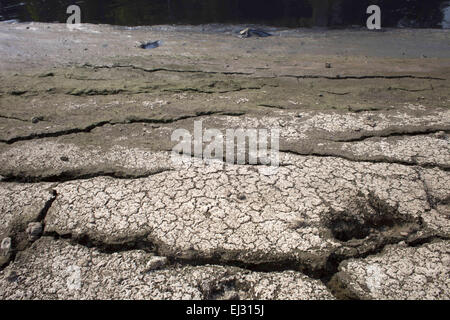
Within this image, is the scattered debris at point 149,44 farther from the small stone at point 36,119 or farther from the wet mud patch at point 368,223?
the wet mud patch at point 368,223

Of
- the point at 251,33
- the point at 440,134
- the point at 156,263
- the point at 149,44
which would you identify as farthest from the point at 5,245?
the point at 251,33

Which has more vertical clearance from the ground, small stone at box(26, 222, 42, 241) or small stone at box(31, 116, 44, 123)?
small stone at box(31, 116, 44, 123)

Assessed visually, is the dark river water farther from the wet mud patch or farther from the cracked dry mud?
the wet mud patch

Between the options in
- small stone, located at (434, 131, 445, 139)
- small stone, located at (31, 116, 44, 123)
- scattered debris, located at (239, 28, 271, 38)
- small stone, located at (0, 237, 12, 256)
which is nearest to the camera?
small stone, located at (0, 237, 12, 256)

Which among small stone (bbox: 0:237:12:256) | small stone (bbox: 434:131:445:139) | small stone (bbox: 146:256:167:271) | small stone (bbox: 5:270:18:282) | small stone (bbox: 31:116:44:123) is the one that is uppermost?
small stone (bbox: 31:116:44:123)

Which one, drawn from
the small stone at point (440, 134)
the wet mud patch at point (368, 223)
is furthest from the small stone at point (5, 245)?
the small stone at point (440, 134)

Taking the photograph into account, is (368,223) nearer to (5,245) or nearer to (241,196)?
(241,196)

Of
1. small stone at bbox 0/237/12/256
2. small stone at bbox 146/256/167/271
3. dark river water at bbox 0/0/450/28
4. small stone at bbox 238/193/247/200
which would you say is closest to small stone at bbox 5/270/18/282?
small stone at bbox 0/237/12/256
